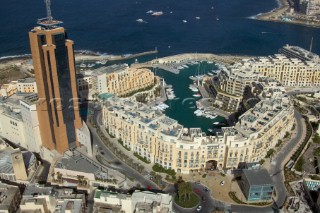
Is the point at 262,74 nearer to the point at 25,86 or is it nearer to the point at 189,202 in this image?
the point at 189,202

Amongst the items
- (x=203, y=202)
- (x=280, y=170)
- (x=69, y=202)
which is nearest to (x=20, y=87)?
(x=69, y=202)

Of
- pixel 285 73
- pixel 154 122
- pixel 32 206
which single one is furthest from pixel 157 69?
pixel 32 206

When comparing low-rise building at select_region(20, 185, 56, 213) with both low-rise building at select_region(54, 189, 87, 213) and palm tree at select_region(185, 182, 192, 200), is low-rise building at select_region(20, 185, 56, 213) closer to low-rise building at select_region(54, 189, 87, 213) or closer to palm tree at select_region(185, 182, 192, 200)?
low-rise building at select_region(54, 189, 87, 213)

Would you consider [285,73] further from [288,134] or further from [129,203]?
[129,203]

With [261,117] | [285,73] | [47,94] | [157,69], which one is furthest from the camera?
[157,69]

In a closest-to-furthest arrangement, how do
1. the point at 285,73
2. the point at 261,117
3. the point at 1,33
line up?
1. the point at 261,117
2. the point at 285,73
3. the point at 1,33

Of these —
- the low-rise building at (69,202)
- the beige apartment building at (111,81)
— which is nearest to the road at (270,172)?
the low-rise building at (69,202)

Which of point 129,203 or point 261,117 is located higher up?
point 261,117

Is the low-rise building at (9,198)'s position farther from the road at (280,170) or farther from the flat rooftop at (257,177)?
the flat rooftop at (257,177)

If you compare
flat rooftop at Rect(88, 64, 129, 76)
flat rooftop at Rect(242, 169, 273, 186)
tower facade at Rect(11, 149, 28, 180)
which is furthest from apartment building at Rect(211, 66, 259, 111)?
tower facade at Rect(11, 149, 28, 180)
